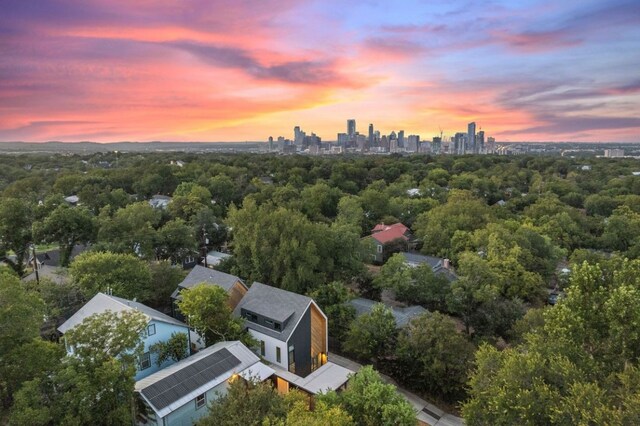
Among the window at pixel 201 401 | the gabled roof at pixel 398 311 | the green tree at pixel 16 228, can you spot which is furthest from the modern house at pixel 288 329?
the green tree at pixel 16 228

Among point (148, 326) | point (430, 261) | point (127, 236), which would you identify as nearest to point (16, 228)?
point (127, 236)

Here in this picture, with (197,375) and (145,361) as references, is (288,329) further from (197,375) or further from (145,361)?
(145,361)

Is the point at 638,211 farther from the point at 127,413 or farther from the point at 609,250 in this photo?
the point at 127,413

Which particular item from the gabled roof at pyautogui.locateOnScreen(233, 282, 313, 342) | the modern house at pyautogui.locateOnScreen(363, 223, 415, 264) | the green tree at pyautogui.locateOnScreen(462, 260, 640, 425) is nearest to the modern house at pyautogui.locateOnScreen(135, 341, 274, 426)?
the gabled roof at pyautogui.locateOnScreen(233, 282, 313, 342)

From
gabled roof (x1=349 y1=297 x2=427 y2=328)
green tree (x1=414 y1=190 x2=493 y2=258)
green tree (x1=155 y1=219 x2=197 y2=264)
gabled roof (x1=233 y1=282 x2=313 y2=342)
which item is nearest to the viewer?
gabled roof (x1=233 y1=282 x2=313 y2=342)

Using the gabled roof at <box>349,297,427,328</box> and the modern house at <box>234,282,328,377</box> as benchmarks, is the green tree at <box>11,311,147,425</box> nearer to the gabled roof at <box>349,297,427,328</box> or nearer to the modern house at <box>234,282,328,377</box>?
the modern house at <box>234,282,328,377</box>

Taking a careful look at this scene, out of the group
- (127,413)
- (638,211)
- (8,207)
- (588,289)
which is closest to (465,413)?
(588,289)
